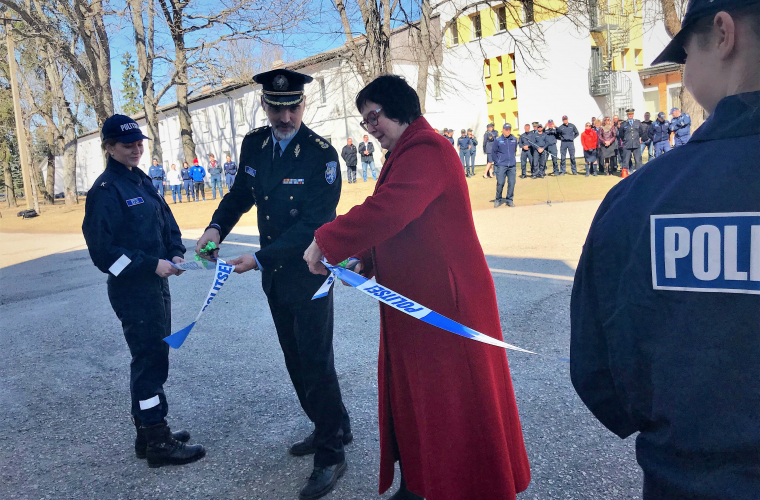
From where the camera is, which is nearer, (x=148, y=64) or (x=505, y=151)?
(x=505, y=151)

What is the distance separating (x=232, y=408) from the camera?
4.14 meters

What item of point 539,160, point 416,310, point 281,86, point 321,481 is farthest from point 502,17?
point 416,310

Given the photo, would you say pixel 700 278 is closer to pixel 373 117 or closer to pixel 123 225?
pixel 373 117

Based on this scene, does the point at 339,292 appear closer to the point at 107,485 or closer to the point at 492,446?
the point at 107,485

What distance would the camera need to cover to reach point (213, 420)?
157 inches

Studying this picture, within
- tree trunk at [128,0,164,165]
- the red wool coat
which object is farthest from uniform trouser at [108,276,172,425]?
tree trunk at [128,0,164,165]

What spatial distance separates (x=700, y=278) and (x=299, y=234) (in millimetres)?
2201

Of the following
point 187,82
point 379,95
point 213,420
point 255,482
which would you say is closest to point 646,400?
point 379,95

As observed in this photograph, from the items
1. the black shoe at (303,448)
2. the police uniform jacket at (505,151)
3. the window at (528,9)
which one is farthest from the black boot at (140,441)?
the window at (528,9)

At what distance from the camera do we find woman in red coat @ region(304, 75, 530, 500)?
7.48ft

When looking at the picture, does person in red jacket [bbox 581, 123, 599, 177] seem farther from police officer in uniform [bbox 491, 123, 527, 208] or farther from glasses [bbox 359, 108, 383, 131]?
glasses [bbox 359, 108, 383, 131]

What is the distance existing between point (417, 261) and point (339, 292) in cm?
529

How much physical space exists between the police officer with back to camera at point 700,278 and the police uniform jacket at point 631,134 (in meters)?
20.2

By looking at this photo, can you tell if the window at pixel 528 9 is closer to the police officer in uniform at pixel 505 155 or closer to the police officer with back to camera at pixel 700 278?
the police officer in uniform at pixel 505 155
